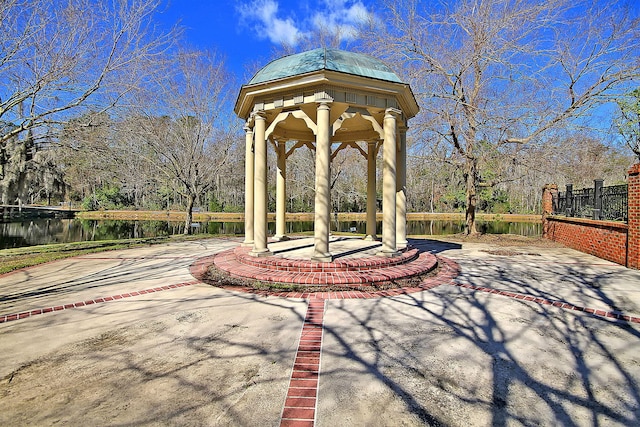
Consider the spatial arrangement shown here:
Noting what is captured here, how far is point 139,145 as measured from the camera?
38.2ft

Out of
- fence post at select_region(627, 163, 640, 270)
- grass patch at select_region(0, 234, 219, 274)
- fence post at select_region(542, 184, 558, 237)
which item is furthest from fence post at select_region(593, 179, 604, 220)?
grass patch at select_region(0, 234, 219, 274)

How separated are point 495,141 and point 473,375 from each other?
43.4ft

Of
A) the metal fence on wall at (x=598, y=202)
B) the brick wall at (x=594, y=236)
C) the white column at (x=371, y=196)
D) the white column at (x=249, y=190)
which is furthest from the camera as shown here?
the white column at (x=371, y=196)

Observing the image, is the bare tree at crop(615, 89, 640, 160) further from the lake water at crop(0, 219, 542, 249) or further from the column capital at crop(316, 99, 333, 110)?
the column capital at crop(316, 99, 333, 110)

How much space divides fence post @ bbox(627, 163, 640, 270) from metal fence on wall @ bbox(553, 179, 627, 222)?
996 mm

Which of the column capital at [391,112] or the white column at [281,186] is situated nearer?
the column capital at [391,112]

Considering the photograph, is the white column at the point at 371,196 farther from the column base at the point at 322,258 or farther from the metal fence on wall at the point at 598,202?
the metal fence on wall at the point at 598,202

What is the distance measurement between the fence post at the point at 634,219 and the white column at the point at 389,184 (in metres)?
5.64

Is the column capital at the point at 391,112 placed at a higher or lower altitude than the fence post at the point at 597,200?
higher

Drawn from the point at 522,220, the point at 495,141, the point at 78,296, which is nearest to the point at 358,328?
the point at 78,296

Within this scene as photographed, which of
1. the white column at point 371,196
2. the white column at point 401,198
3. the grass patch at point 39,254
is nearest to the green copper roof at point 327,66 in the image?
the white column at point 401,198

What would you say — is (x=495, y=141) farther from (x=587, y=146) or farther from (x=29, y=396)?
(x=29, y=396)

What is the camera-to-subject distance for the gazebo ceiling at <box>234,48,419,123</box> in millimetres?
6066

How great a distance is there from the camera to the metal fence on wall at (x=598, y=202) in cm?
822
